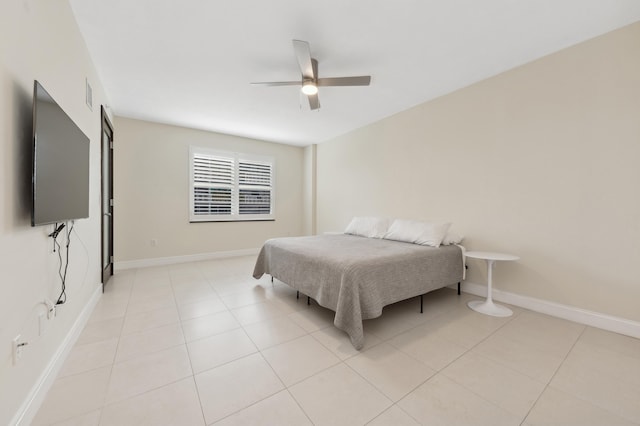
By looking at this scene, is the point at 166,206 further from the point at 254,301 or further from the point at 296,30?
the point at 296,30

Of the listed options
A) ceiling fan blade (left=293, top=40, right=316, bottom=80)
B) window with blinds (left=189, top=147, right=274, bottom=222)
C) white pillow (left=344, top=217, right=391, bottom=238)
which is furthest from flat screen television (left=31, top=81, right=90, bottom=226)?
white pillow (left=344, top=217, right=391, bottom=238)

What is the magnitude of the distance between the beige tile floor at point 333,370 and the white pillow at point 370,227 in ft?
4.11

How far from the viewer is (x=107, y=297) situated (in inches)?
113

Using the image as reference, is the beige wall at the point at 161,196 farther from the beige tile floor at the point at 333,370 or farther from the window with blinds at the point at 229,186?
the beige tile floor at the point at 333,370

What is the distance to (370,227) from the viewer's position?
3764 millimetres

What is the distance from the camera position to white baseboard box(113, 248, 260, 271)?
13.7 ft

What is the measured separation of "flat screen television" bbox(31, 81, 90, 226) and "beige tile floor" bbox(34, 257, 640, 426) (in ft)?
3.49

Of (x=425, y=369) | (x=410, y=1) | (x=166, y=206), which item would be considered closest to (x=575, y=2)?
(x=410, y=1)

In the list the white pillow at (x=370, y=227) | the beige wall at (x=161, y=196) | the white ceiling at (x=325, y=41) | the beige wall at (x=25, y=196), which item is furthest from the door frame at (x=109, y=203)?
the white pillow at (x=370, y=227)

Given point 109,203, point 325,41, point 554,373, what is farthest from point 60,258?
point 554,373

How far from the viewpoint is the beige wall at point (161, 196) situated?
13.6ft

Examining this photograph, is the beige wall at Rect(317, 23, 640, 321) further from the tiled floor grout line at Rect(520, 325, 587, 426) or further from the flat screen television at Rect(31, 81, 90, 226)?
the flat screen television at Rect(31, 81, 90, 226)

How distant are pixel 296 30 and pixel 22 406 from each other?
9.80 ft

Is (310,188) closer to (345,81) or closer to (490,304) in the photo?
(345,81)
